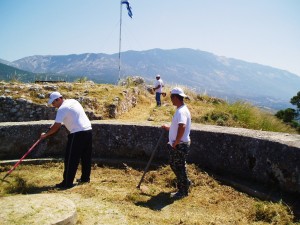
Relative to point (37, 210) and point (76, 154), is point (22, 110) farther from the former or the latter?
point (37, 210)

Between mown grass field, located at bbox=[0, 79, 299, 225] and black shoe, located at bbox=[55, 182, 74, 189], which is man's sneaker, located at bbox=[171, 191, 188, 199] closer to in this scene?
mown grass field, located at bbox=[0, 79, 299, 225]

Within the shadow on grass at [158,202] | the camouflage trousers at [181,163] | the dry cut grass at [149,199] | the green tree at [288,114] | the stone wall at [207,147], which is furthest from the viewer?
the green tree at [288,114]

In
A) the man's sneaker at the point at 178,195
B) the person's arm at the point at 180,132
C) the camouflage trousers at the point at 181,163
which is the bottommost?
the man's sneaker at the point at 178,195

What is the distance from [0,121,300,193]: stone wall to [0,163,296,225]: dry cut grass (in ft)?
1.44

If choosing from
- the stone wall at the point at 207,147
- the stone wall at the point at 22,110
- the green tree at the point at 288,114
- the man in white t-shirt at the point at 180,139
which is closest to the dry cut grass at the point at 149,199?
the man in white t-shirt at the point at 180,139

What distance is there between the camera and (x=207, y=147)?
6.91 m

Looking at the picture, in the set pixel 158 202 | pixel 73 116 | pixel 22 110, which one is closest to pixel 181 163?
pixel 158 202

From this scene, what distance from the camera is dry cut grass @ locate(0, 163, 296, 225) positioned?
4836 millimetres

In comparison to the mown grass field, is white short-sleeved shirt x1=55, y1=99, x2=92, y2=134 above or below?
above

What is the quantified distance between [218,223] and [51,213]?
233cm

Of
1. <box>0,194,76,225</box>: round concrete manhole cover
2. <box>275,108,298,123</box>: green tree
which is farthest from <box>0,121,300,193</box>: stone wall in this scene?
<box>275,108,298,123</box>: green tree

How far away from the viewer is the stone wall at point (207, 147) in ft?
18.1

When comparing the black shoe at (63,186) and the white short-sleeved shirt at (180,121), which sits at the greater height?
the white short-sleeved shirt at (180,121)

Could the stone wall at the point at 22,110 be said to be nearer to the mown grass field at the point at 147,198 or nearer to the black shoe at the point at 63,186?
the mown grass field at the point at 147,198
